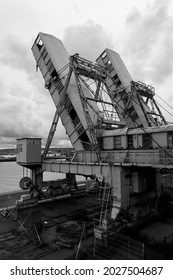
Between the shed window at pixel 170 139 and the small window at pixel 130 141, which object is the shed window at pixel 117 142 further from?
the shed window at pixel 170 139

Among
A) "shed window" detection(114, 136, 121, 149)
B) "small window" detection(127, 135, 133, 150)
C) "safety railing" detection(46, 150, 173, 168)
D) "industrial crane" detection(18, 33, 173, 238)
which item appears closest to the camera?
"safety railing" detection(46, 150, 173, 168)

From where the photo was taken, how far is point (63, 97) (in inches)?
789

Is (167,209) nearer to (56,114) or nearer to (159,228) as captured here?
(159,228)

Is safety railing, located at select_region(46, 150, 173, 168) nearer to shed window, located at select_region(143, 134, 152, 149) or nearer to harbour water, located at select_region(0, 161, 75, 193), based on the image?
shed window, located at select_region(143, 134, 152, 149)

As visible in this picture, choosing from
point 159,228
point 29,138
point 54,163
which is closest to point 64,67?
point 29,138

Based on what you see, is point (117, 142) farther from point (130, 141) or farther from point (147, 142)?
point (147, 142)

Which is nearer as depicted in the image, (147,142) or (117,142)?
(147,142)

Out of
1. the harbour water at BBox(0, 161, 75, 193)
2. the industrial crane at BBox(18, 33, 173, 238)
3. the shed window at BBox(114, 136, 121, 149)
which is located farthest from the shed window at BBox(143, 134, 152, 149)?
the harbour water at BBox(0, 161, 75, 193)

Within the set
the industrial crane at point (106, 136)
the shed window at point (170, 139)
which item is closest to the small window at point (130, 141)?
the industrial crane at point (106, 136)

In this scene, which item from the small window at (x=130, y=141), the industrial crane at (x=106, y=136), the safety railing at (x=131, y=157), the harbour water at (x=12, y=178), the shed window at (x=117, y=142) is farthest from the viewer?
the harbour water at (x=12, y=178)

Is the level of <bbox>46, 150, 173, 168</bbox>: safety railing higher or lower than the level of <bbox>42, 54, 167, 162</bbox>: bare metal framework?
lower

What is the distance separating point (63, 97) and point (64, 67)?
4014 mm

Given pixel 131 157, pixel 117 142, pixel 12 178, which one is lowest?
pixel 12 178

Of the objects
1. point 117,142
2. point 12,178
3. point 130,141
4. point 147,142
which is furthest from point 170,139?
point 12,178
